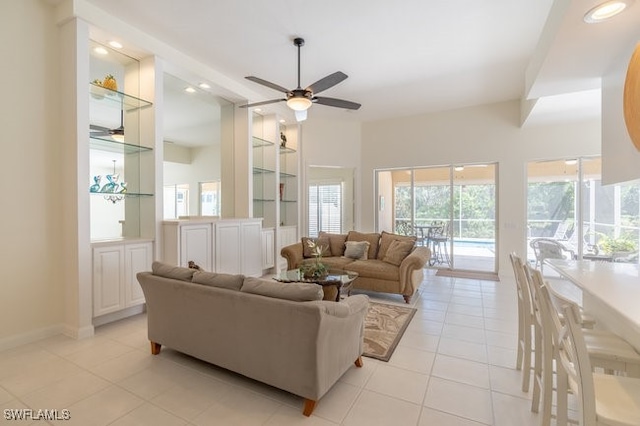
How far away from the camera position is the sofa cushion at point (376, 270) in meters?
4.28

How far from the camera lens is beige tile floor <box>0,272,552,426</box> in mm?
1907

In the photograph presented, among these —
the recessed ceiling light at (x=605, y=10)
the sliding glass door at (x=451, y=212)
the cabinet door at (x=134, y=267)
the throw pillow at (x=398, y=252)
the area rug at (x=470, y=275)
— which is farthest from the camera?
the sliding glass door at (x=451, y=212)

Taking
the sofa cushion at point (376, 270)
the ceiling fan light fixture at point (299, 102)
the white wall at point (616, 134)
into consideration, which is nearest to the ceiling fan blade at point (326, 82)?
the ceiling fan light fixture at point (299, 102)

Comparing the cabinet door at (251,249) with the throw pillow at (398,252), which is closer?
the throw pillow at (398,252)

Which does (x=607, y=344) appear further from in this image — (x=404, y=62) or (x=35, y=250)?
(x=35, y=250)

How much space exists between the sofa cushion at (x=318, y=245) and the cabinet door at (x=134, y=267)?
2.43m

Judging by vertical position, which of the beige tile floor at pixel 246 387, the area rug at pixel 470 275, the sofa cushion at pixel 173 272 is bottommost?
the beige tile floor at pixel 246 387

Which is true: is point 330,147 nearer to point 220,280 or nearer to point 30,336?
point 220,280

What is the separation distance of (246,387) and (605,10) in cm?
362

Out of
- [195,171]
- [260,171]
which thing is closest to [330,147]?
[260,171]

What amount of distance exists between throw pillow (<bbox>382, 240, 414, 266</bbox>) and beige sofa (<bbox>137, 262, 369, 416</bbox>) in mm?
2278

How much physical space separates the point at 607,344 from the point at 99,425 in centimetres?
304

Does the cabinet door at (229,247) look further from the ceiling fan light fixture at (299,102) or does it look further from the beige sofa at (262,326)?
the ceiling fan light fixture at (299,102)

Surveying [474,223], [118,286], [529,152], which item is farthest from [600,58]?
[118,286]
